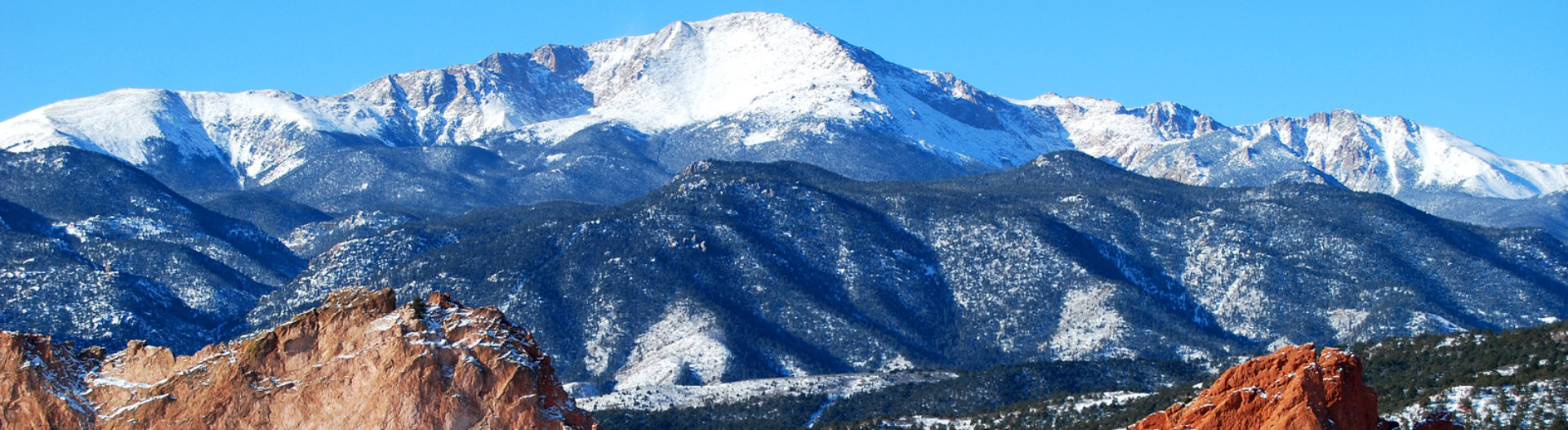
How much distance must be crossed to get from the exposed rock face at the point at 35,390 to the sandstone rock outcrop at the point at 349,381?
0.05m

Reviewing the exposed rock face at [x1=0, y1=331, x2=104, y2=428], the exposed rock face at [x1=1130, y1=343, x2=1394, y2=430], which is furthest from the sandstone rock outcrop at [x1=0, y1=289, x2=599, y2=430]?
the exposed rock face at [x1=1130, y1=343, x2=1394, y2=430]

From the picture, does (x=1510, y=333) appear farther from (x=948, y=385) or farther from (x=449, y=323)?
(x=449, y=323)

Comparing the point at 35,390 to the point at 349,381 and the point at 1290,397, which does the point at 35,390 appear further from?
the point at 1290,397

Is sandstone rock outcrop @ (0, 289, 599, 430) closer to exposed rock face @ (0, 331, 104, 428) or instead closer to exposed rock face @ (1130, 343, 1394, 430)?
exposed rock face @ (0, 331, 104, 428)

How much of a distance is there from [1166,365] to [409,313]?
14419cm

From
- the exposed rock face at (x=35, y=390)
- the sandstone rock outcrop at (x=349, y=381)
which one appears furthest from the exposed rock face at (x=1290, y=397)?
the exposed rock face at (x=35, y=390)

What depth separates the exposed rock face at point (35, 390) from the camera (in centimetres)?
5588

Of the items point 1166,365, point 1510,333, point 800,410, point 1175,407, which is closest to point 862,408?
point 800,410

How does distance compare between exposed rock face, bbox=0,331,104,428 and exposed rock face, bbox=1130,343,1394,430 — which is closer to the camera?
exposed rock face, bbox=1130,343,1394,430

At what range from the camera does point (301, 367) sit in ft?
180

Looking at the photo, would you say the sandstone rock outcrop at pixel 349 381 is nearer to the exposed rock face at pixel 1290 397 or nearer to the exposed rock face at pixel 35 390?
the exposed rock face at pixel 35 390

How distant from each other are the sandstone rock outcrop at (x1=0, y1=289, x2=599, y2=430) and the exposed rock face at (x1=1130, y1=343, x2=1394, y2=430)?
20.2m

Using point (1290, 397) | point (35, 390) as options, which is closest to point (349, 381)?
point (35, 390)

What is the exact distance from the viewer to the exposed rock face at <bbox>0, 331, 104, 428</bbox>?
2200 inches
